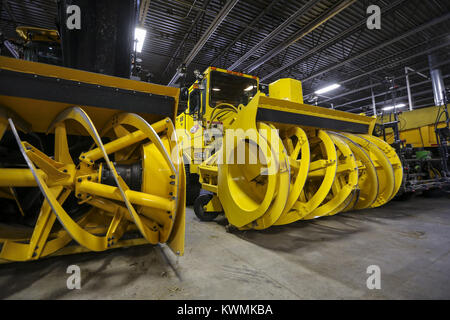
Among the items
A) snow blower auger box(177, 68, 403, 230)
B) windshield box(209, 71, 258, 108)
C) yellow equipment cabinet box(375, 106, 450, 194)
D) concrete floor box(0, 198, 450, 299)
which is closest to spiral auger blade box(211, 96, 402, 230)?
snow blower auger box(177, 68, 403, 230)

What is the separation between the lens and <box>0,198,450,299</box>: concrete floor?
1.25m

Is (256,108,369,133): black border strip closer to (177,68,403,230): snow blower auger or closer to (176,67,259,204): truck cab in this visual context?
(177,68,403,230): snow blower auger

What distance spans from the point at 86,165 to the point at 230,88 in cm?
318

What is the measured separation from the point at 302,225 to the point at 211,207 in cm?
121

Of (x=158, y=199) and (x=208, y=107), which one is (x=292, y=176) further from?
(x=208, y=107)

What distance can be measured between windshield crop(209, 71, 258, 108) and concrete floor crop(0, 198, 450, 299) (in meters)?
2.62

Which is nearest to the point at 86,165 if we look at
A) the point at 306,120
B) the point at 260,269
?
the point at 260,269

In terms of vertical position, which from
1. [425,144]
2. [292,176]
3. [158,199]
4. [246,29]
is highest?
[246,29]

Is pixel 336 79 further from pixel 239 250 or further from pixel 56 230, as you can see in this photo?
pixel 56 230

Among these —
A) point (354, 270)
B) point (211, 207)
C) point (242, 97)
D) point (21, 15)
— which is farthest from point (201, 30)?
point (354, 270)

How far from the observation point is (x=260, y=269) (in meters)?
1.56

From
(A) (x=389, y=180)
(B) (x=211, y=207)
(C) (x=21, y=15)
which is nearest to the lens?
(A) (x=389, y=180)

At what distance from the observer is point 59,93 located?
1.45 meters

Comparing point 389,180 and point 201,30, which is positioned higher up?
point 201,30
